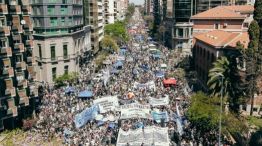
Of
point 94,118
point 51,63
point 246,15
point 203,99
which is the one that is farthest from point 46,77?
point 246,15

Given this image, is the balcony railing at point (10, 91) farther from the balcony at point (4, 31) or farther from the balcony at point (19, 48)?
the balcony at point (4, 31)

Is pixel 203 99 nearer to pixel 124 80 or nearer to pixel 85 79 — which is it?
pixel 124 80

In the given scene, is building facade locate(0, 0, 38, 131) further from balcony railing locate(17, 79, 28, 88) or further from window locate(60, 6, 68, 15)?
window locate(60, 6, 68, 15)

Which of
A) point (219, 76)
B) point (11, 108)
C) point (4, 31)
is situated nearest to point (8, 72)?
point (11, 108)

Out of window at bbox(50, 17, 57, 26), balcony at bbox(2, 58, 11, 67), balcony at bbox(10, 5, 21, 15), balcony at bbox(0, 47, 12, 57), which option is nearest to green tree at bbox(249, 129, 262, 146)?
balcony at bbox(2, 58, 11, 67)

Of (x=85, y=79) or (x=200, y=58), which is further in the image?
(x=85, y=79)

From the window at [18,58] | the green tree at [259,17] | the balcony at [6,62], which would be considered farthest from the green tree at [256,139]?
the window at [18,58]

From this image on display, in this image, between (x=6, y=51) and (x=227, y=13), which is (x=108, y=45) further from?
(x=6, y=51)
